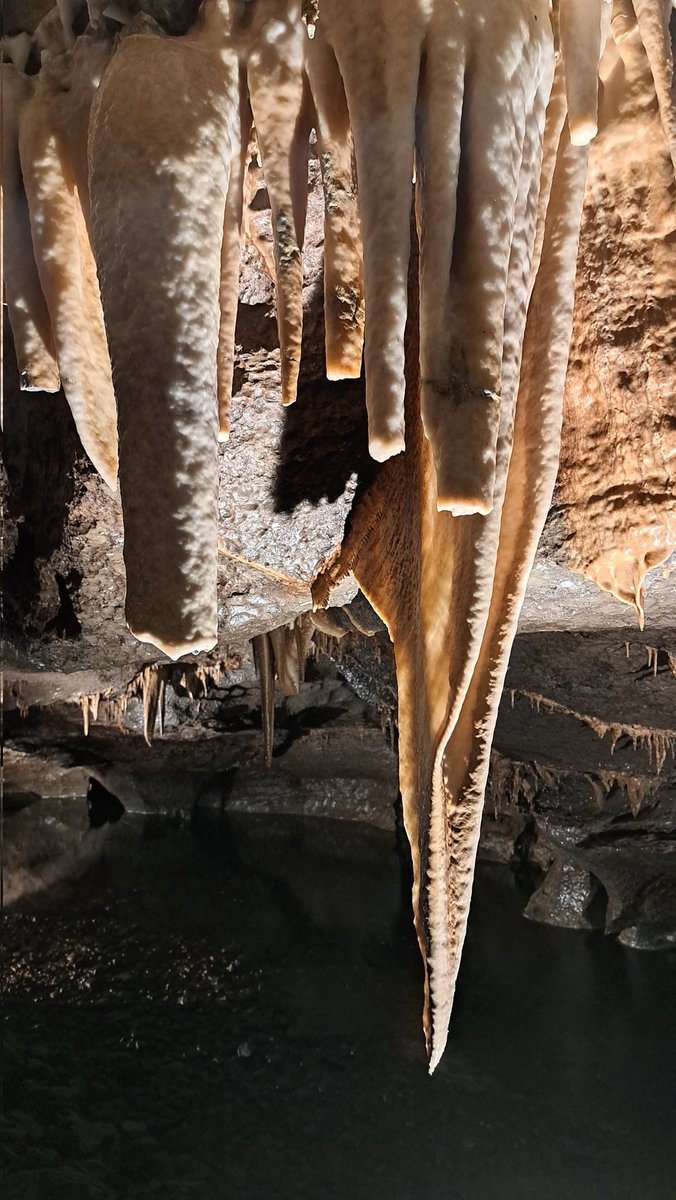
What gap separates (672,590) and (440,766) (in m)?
1.17

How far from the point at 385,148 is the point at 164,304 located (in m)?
0.34

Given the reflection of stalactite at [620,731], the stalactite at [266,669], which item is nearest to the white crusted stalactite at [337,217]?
the reflection of stalactite at [620,731]

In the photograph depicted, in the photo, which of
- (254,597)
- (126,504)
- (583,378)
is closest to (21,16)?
(126,504)

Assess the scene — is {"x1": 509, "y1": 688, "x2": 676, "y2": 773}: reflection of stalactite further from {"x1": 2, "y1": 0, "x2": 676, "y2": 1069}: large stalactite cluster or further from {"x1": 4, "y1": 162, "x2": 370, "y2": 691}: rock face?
{"x1": 2, "y1": 0, "x2": 676, "y2": 1069}: large stalactite cluster

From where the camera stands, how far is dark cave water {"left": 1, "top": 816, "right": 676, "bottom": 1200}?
3422mm

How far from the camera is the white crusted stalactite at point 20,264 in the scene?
133cm

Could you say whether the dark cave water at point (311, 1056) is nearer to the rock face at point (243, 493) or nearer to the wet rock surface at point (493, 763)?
the wet rock surface at point (493, 763)

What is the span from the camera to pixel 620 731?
457cm

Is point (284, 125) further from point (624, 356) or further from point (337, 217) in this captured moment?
point (624, 356)

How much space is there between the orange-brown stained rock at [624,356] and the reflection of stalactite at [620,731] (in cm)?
248

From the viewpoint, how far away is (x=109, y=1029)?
431 centimetres

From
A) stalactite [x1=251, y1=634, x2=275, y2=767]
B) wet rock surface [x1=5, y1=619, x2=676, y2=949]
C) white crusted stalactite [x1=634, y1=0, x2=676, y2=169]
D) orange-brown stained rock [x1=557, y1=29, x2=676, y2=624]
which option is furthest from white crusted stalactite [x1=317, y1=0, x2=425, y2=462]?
stalactite [x1=251, y1=634, x2=275, y2=767]

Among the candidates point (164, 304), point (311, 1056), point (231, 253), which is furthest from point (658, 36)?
point (311, 1056)

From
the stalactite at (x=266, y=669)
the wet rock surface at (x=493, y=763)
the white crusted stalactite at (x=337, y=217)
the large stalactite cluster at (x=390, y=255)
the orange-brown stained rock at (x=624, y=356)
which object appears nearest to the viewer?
the large stalactite cluster at (x=390, y=255)
